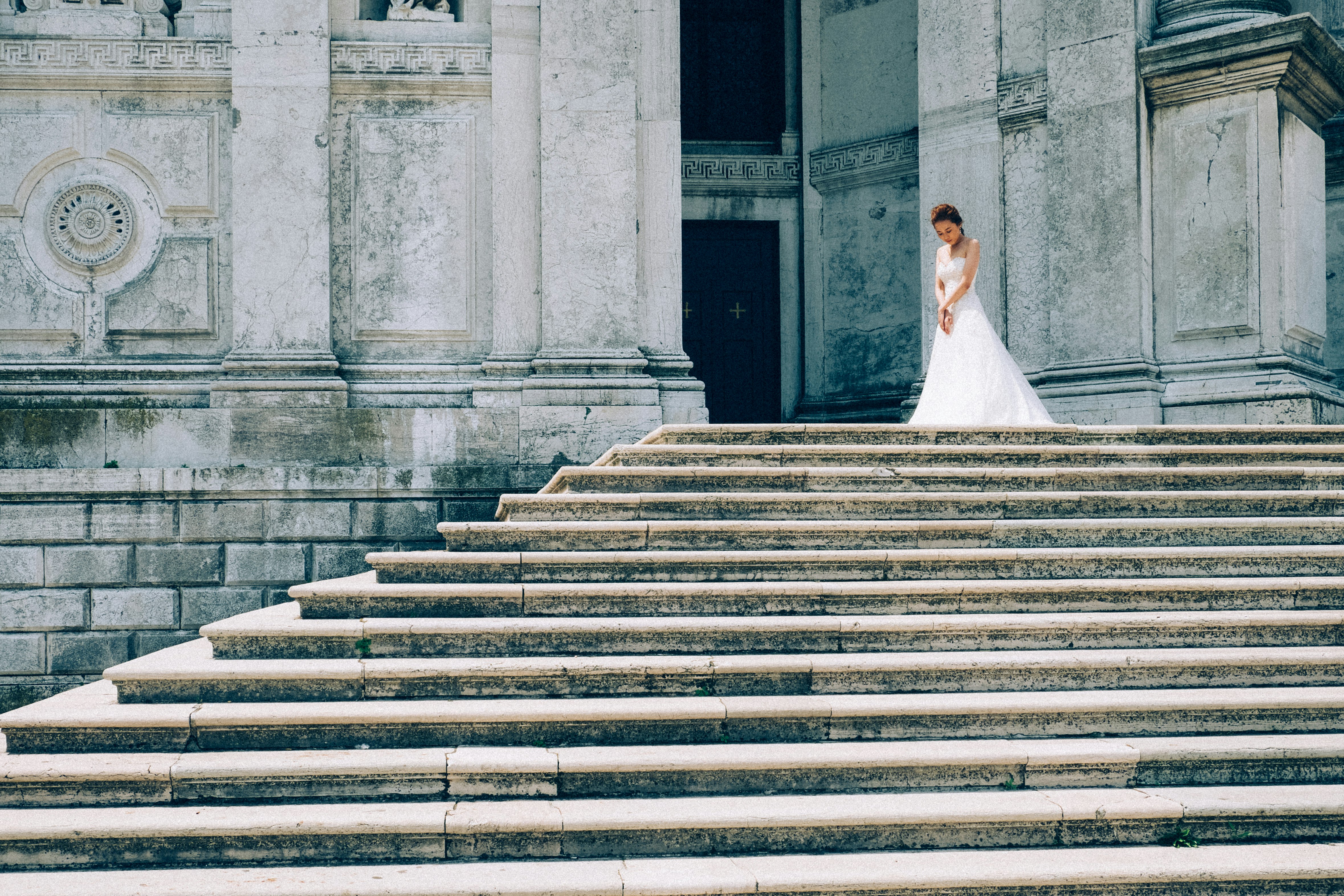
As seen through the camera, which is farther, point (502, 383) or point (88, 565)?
point (502, 383)

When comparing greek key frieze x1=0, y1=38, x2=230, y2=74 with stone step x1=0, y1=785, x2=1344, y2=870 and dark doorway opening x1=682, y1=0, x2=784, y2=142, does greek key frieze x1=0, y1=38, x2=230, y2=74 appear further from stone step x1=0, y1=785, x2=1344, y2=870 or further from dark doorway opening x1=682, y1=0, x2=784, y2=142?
stone step x1=0, y1=785, x2=1344, y2=870

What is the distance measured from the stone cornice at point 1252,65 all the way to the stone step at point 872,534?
5060 mm

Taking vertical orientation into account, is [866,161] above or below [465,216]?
above

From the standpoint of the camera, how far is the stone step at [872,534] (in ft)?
21.8

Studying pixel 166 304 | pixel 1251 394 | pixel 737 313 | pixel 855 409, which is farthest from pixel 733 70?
pixel 166 304

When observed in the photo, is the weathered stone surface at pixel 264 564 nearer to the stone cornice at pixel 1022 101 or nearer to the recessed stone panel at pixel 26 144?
the recessed stone panel at pixel 26 144

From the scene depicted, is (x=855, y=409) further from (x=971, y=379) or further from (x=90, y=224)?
(x=90, y=224)

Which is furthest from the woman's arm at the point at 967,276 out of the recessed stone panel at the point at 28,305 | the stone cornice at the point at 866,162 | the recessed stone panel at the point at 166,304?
the recessed stone panel at the point at 28,305

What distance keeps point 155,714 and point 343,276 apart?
5.54m

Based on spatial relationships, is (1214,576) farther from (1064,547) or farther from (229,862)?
(229,862)

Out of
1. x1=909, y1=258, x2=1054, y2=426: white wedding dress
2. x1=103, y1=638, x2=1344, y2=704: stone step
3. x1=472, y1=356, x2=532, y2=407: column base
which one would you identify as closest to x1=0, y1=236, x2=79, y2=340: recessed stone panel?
x1=472, y1=356, x2=532, y2=407: column base

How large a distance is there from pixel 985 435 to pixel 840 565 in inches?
86.2

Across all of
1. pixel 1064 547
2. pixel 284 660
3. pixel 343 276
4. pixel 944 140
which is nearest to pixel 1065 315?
pixel 944 140

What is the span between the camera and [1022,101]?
1142cm
